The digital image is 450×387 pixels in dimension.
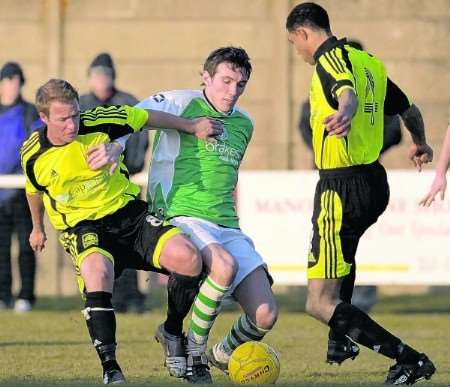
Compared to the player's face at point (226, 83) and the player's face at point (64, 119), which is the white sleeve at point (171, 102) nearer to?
the player's face at point (226, 83)

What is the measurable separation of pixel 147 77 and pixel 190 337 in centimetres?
884

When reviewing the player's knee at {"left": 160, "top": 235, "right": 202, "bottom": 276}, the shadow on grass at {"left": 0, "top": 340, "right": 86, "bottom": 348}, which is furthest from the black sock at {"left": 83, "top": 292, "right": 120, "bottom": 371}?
the shadow on grass at {"left": 0, "top": 340, "right": 86, "bottom": 348}

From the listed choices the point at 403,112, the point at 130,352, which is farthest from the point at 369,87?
the point at 130,352

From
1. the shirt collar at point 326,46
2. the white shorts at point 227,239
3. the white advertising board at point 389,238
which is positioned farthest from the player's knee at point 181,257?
the white advertising board at point 389,238

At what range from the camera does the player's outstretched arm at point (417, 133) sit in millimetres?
9406

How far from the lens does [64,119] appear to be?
845 centimetres

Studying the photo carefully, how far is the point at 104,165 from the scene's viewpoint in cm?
855

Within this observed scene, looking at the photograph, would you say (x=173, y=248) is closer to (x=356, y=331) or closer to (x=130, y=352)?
(x=356, y=331)

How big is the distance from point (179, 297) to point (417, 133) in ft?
6.06

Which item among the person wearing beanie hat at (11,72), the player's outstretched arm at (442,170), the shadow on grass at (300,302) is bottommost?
the shadow on grass at (300,302)

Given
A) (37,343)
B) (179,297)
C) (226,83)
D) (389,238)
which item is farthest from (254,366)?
(389,238)

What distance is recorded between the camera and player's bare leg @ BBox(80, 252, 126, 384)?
8273 millimetres

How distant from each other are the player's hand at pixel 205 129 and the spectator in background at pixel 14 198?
18.8 ft

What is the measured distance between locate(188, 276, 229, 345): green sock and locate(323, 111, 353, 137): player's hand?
1.09 meters
